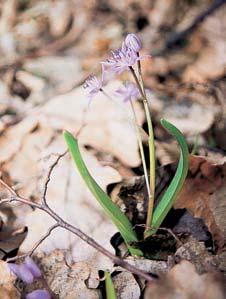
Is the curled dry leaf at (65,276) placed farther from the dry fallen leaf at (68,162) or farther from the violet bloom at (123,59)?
the violet bloom at (123,59)

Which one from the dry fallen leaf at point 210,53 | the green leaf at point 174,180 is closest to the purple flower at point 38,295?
the green leaf at point 174,180

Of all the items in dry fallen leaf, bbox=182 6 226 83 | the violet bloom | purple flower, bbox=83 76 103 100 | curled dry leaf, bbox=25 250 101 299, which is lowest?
curled dry leaf, bbox=25 250 101 299

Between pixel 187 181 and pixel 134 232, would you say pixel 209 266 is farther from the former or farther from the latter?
pixel 187 181

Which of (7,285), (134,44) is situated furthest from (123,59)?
(7,285)

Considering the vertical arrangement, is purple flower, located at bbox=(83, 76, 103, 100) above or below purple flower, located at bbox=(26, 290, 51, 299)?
above

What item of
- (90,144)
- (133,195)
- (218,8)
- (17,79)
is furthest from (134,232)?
(218,8)

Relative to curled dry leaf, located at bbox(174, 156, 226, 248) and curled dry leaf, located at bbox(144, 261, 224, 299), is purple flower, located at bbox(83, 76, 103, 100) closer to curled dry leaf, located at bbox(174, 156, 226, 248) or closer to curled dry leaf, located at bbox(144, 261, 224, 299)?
curled dry leaf, located at bbox(174, 156, 226, 248)

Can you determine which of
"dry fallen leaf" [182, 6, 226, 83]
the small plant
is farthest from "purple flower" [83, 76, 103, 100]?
"dry fallen leaf" [182, 6, 226, 83]
